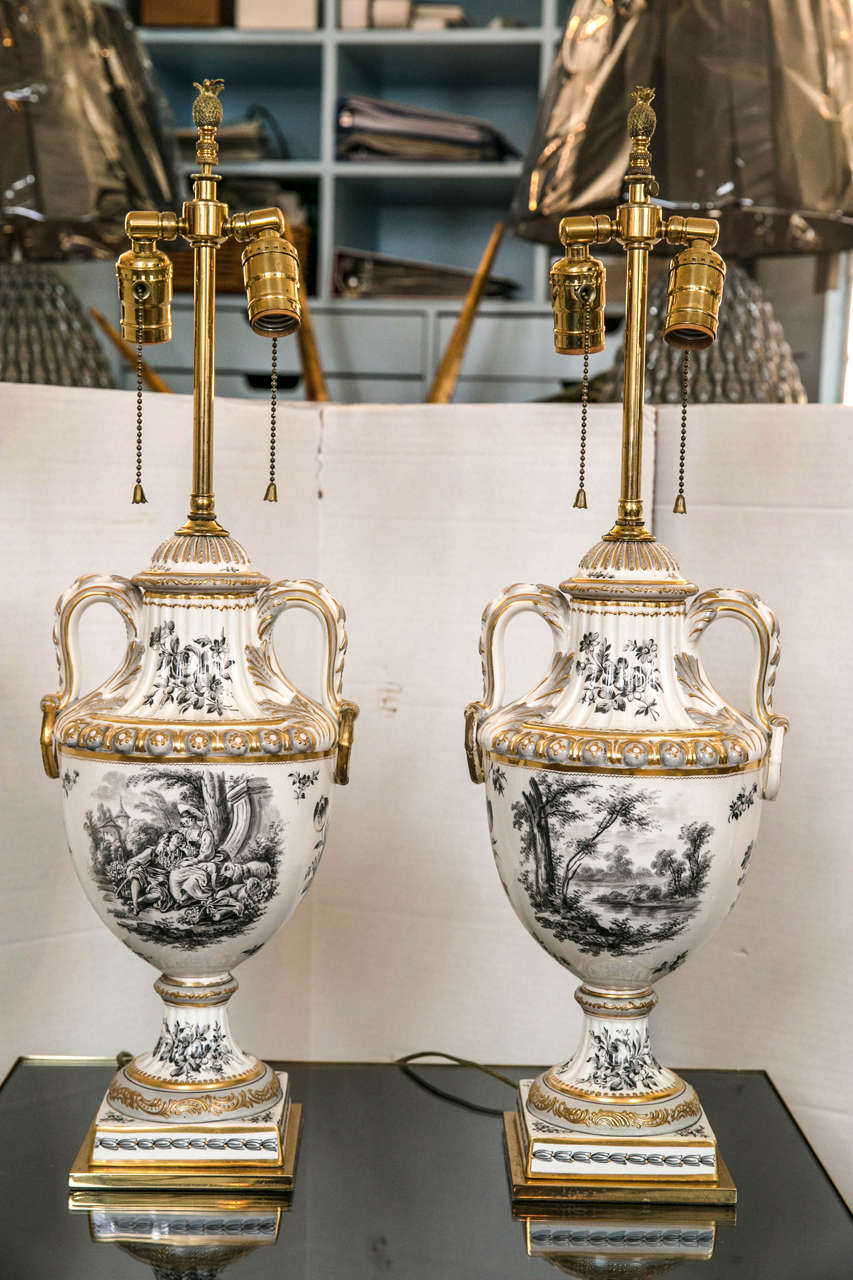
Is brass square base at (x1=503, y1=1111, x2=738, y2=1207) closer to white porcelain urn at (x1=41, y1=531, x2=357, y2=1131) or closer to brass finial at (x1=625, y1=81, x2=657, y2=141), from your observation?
white porcelain urn at (x1=41, y1=531, x2=357, y2=1131)

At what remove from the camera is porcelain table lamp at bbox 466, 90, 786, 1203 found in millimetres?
919

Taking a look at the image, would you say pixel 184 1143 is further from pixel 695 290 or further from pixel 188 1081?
pixel 695 290

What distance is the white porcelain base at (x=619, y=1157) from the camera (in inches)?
38.3

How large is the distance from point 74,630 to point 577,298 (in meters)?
0.44

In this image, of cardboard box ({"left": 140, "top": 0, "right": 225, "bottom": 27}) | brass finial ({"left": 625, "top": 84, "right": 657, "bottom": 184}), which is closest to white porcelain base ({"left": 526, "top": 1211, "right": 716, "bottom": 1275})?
brass finial ({"left": 625, "top": 84, "right": 657, "bottom": 184})

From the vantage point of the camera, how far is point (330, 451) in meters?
1.39

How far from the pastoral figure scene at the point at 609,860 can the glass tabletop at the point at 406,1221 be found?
0.65 feet

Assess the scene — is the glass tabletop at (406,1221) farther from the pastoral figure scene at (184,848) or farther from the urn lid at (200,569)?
the urn lid at (200,569)

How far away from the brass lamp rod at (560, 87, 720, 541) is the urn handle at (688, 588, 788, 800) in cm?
7

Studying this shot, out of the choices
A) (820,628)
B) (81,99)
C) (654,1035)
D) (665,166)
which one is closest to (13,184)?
(81,99)

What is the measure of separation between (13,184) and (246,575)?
3.26 feet

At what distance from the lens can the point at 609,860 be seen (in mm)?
A: 922

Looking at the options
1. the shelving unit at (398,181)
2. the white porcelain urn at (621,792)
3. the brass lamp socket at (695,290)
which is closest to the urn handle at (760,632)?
the white porcelain urn at (621,792)

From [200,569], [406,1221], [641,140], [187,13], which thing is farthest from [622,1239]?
[187,13]
